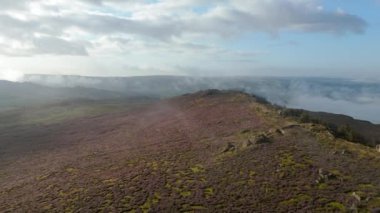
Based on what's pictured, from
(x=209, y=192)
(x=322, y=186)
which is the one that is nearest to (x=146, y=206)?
(x=209, y=192)

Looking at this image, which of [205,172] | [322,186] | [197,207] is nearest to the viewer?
[197,207]

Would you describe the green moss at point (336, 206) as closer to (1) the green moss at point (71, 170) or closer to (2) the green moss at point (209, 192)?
(2) the green moss at point (209, 192)

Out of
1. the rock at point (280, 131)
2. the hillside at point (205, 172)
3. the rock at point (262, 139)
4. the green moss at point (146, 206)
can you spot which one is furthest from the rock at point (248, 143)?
the green moss at point (146, 206)

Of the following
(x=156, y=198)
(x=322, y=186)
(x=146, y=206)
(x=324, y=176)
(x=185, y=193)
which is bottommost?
(x=146, y=206)

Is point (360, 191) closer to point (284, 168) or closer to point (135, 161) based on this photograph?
point (284, 168)

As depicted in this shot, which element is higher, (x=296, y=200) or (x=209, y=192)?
(x=296, y=200)

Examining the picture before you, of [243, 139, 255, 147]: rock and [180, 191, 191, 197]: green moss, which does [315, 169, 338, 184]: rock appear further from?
[243, 139, 255, 147]: rock

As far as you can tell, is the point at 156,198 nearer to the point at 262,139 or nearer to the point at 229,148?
the point at 229,148

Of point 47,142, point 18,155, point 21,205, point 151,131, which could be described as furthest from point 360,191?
point 47,142
